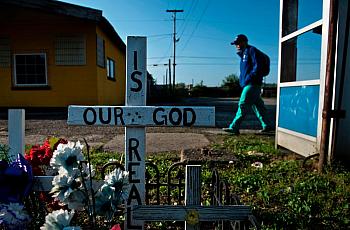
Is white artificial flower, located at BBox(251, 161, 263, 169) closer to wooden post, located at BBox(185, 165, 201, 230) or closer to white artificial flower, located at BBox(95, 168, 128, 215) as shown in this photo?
wooden post, located at BBox(185, 165, 201, 230)

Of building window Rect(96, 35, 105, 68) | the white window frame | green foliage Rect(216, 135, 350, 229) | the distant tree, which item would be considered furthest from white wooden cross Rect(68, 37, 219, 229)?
the distant tree

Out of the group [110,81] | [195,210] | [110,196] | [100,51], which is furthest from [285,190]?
[110,81]

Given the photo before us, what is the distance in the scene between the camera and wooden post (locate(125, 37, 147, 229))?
1887 millimetres

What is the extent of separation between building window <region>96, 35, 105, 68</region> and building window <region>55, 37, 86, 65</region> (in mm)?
595

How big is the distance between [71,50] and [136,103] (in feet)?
35.2

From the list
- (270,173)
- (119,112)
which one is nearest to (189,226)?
(119,112)

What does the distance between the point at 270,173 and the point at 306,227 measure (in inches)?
49.9

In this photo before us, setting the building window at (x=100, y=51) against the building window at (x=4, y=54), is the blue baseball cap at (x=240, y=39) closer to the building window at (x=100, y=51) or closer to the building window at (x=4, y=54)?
the building window at (x=100, y=51)

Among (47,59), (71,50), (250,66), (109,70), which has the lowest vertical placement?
(250,66)

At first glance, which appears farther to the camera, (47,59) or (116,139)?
(47,59)

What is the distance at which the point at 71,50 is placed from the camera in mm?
11688

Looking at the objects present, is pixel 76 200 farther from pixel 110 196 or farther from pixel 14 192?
pixel 14 192

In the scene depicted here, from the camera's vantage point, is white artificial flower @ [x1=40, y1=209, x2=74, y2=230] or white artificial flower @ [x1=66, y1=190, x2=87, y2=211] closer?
white artificial flower @ [x1=40, y1=209, x2=74, y2=230]

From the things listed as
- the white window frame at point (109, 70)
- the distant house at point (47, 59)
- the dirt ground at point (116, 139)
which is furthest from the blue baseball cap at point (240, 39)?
the white window frame at point (109, 70)
